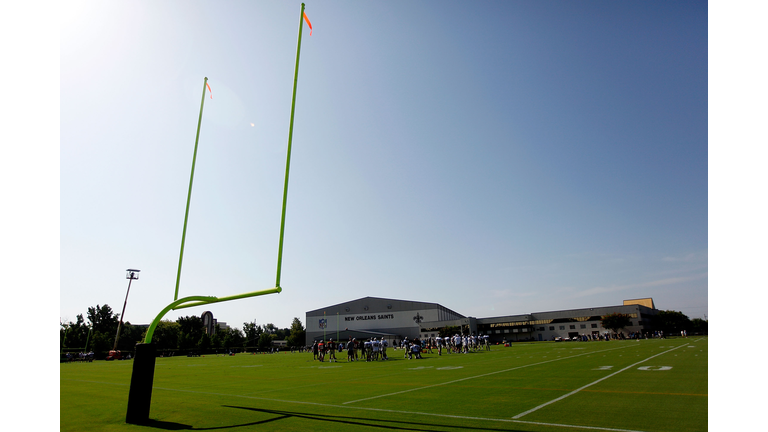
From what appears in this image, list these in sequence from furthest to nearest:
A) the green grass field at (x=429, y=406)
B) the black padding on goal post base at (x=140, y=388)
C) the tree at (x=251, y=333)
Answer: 1. the tree at (x=251, y=333)
2. the black padding on goal post base at (x=140, y=388)
3. the green grass field at (x=429, y=406)

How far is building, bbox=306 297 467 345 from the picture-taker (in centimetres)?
8894

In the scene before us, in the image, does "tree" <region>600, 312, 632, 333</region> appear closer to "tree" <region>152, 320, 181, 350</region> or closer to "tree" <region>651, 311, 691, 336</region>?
"tree" <region>651, 311, 691, 336</region>

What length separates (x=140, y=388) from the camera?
7.17 meters

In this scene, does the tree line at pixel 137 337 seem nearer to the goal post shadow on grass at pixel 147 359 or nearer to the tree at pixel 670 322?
the goal post shadow on grass at pixel 147 359

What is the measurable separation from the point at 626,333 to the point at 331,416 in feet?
298

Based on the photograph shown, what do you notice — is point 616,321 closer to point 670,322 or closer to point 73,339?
point 670,322

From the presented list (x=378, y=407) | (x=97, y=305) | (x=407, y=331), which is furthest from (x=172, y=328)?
(x=378, y=407)

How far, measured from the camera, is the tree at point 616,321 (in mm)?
79312

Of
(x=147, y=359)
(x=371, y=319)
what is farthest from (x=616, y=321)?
(x=147, y=359)

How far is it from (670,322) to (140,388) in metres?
113

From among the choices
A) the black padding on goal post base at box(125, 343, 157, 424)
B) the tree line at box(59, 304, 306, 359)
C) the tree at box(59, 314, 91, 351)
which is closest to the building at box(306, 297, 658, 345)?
the tree line at box(59, 304, 306, 359)

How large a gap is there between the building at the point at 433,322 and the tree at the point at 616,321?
193 centimetres

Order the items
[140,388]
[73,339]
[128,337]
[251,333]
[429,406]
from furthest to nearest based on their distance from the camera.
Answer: [251,333] → [128,337] → [73,339] → [429,406] → [140,388]

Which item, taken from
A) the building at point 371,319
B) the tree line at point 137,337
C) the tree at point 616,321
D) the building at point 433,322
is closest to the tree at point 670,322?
the building at point 433,322
